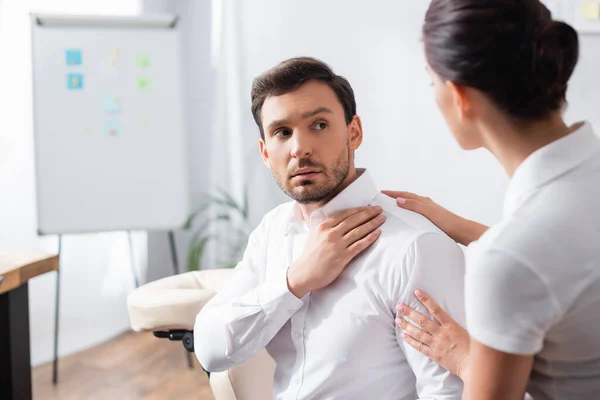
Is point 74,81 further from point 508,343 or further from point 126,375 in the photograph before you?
point 508,343

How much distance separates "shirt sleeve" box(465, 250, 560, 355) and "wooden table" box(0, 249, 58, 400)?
156 centimetres

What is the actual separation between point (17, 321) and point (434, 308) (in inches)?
56.8

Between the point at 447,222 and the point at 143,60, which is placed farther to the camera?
the point at 143,60

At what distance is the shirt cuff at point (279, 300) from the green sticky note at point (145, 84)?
2.06 m

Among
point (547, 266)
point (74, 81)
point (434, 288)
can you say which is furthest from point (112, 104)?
point (547, 266)

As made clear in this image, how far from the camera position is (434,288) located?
1.17 meters

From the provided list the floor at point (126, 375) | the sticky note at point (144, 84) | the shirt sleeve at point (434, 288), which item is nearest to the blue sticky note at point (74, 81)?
the sticky note at point (144, 84)

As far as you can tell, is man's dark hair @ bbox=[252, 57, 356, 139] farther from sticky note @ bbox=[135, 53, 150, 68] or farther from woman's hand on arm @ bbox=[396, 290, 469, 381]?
sticky note @ bbox=[135, 53, 150, 68]

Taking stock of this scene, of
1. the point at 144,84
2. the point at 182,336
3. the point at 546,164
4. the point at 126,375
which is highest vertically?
the point at 144,84

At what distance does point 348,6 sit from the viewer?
10.2 ft

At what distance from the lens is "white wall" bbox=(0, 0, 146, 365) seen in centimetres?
319

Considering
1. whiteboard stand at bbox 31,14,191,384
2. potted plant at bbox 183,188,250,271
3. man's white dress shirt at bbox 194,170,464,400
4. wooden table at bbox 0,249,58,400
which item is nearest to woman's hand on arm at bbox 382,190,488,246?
man's white dress shirt at bbox 194,170,464,400

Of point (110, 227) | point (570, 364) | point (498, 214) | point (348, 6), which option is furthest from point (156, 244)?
point (570, 364)

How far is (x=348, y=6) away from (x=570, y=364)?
256 centimetres
